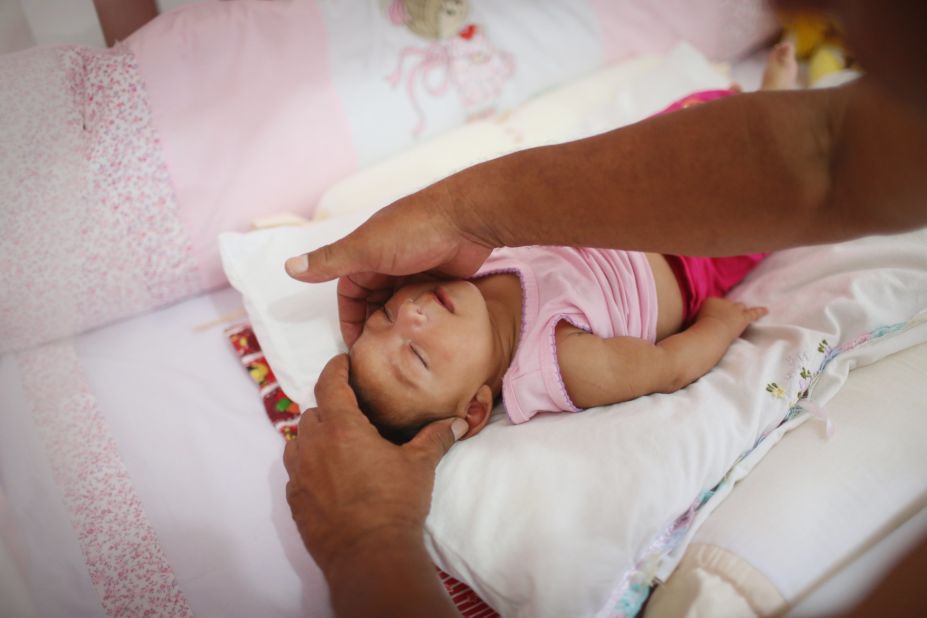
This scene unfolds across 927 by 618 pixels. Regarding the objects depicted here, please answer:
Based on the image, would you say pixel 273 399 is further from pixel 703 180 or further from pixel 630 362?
pixel 703 180

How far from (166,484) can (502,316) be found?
0.61 metres

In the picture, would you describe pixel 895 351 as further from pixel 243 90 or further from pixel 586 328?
pixel 243 90

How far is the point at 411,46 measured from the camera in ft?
4.53

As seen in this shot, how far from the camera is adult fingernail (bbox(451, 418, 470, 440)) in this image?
96cm

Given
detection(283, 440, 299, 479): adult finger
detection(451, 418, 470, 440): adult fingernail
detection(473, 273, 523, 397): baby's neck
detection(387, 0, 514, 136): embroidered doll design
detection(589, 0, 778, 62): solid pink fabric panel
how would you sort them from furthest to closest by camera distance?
detection(589, 0, 778, 62): solid pink fabric panel < detection(387, 0, 514, 136): embroidered doll design < detection(473, 273, 523, 397): baby's neck < detection(451, 418, 470, 440): adult fingernail < detection(283, 440, 299, 479): adult finger

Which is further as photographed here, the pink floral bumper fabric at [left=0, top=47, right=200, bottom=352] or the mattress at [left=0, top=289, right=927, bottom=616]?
the pink floral bumper fabric at [left=0, top=47, right=200, bottom=352]

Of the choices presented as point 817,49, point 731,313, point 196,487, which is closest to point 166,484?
point 196,487

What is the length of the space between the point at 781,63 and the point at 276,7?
120 centimetres

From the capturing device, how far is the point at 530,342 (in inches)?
40.1

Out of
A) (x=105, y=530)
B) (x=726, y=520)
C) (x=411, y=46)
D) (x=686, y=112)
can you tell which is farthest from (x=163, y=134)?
(x=726, y=520)

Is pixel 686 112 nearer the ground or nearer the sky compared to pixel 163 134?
nearer the ground

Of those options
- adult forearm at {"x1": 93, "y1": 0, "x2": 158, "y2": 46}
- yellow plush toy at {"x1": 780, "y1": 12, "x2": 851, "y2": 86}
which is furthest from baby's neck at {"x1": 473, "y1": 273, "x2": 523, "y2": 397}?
yellow plush toy at {"x1": 780, "y1": 12, "x2": 851, "y2": 86}

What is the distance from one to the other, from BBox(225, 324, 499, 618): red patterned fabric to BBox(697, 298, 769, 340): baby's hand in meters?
0.61

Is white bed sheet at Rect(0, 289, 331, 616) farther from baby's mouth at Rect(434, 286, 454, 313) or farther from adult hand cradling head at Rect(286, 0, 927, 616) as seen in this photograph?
baby's mouth at Rect(434, 286, 454, 313)
